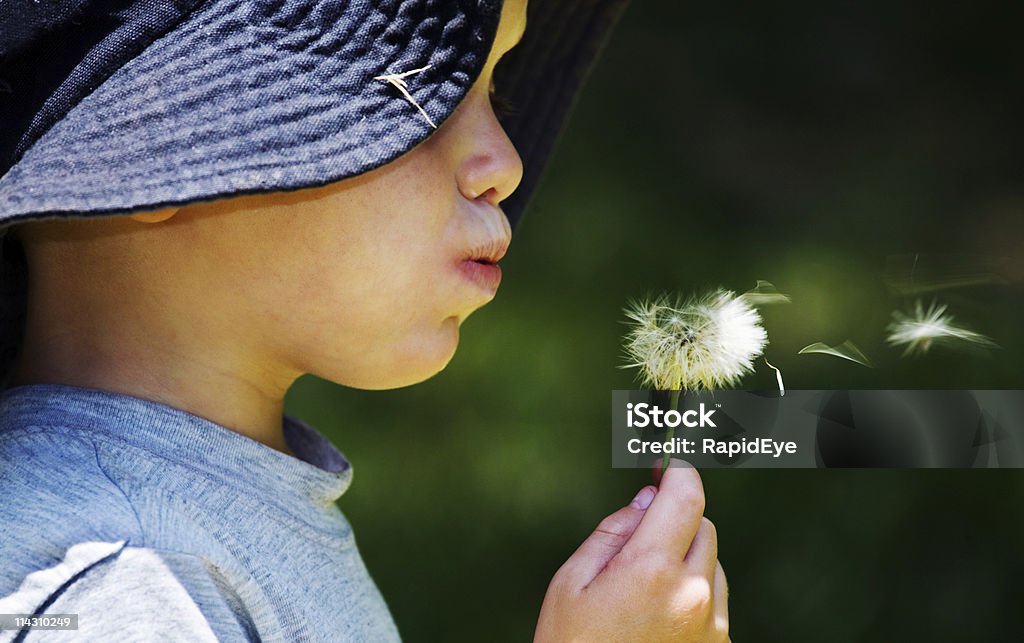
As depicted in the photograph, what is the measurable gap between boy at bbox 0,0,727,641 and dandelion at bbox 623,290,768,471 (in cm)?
7

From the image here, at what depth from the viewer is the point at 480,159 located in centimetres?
76

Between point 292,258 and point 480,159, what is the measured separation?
149 millimetres

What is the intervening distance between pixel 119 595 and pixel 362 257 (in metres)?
0.25

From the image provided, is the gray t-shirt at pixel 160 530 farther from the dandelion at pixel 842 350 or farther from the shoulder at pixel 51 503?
the dandelion at pixel 842 350

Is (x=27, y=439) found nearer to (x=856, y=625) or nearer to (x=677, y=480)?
(x=677, y=480)

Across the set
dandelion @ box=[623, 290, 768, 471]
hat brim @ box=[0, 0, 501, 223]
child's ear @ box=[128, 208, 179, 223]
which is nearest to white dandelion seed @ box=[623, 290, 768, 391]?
dandelion @ box=[623, 290, 768, 471]

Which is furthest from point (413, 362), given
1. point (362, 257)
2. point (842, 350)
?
point (842, 350)

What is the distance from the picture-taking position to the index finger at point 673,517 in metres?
0.70

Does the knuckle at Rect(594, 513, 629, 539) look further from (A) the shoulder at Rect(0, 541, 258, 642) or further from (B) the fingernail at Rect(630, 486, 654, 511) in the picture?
(A) the shoulder at Rect(0, 541, 258, 642)

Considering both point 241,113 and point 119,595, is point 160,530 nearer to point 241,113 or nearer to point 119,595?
point 119,595

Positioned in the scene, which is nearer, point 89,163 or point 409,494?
point 89,163

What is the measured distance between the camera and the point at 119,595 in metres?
0.58

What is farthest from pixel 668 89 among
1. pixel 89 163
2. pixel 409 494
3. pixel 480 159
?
pixel 89 163

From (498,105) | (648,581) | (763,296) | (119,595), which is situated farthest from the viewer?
(498,105)
